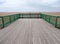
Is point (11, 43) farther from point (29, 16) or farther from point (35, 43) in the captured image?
point (29, 16)

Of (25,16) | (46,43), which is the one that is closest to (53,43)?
(46,43)

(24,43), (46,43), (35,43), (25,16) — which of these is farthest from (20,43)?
(25,16)

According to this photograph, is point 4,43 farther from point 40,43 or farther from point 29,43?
point 40,43

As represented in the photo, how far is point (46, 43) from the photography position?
661 centimetres

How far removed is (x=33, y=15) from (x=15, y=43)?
90.6 feet

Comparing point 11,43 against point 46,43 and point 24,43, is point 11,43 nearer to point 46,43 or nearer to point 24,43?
point 24,43

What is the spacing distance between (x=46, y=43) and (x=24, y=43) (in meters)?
1.20

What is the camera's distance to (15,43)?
259 inches

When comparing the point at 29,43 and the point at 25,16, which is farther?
the point at 25,16

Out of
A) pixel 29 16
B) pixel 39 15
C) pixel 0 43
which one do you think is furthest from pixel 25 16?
pixel 0 43

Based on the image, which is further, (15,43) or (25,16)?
(25,16)

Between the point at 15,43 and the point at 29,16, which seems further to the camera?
the point at 29,16

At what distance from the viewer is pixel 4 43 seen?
21.7 feet

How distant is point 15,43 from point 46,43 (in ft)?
5.52
